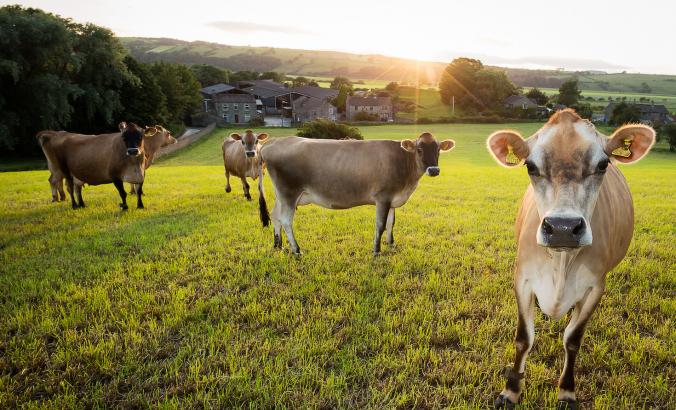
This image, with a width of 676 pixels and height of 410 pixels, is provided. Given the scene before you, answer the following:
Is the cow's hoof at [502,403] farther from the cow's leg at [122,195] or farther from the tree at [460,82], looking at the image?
the tree at [460,82]

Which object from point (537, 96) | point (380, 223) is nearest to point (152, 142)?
point (380, 223)

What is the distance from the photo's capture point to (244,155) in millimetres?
12594

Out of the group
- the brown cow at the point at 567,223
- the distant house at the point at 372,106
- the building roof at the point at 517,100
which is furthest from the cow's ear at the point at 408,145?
the building roof at the point at 517,100

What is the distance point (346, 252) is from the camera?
693 centimetres

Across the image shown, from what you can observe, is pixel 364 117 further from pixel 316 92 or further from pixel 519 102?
pixel 519 102

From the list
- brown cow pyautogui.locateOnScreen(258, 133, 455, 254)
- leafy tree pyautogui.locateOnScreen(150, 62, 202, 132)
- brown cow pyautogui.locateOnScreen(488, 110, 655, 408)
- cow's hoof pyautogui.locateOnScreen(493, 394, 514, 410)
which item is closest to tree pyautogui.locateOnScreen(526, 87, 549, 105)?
leafy tree pyautogui.locateOnScreen(150, 62, 202, 132)

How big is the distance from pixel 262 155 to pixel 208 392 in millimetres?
4663

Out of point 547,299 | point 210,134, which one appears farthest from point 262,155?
point 210,134

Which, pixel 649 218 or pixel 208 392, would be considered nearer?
pixel 208 392

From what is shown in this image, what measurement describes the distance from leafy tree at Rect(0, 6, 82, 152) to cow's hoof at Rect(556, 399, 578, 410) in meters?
38.1

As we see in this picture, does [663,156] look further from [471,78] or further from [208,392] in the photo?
[208,392]

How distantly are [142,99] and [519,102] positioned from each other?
257 feet

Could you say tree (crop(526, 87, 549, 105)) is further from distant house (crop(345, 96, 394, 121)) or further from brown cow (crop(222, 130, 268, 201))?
brown cow (crop(222, 130, 268, 201))

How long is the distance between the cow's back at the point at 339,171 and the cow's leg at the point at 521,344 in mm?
3808
